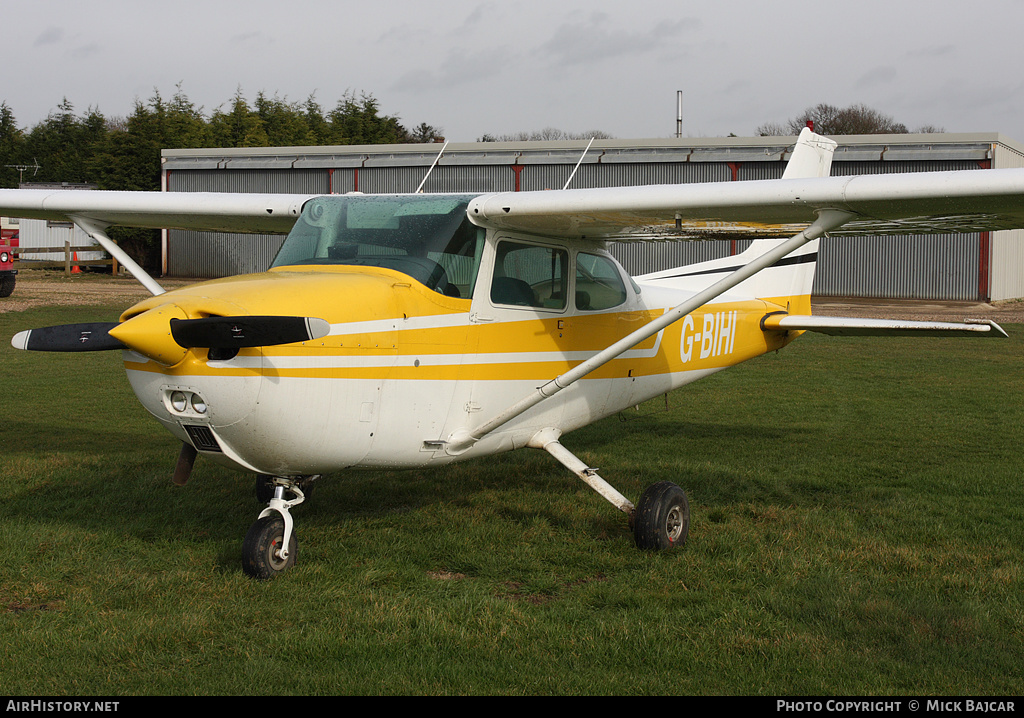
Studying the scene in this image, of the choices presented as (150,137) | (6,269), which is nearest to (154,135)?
(150,137)

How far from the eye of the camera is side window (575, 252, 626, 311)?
6.42 meters

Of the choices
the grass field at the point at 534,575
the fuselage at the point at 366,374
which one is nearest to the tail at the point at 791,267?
the grass field at the point at 534,575

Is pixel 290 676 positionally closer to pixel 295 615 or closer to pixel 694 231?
pixel 295 615

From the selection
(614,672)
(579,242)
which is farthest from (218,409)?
(579,242)

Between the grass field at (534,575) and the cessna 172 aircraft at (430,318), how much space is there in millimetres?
508

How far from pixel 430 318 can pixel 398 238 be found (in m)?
0.57

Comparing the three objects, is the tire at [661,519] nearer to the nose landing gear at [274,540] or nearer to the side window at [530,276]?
the side window at [530,276]

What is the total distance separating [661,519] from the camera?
18.0 ft

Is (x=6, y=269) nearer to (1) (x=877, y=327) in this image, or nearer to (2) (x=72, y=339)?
(2) (x=72, y=339)

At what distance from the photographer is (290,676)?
3787 mm

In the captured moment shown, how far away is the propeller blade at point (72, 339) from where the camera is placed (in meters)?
4.46

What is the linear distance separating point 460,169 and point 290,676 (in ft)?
95.8

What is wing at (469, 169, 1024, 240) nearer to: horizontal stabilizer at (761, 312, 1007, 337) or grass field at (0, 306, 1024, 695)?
horizontal stabilizer at (761, 312, 1007, 337)

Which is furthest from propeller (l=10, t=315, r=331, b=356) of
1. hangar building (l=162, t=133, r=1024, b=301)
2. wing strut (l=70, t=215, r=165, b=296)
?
hangar building (l=162, t=133, r=1024, b=301)
